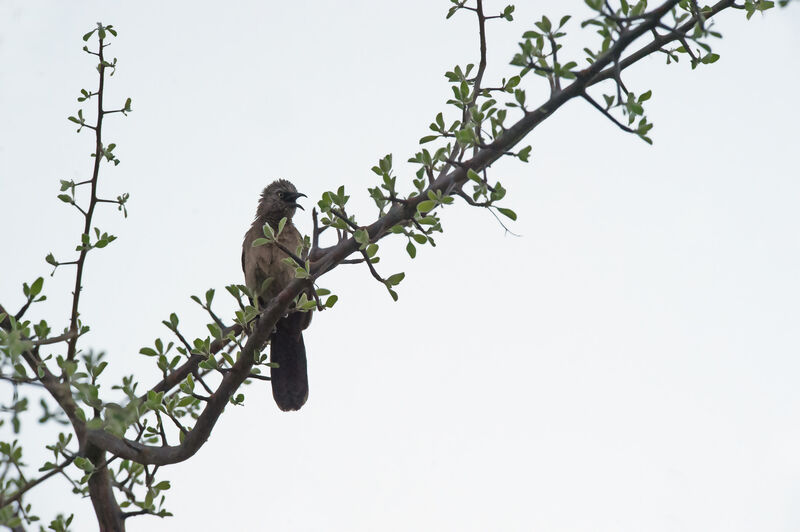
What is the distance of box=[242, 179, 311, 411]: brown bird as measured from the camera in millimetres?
5590

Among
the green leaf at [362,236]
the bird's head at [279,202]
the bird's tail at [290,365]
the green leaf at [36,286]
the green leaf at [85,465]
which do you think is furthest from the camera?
the bird's head at [279,202]

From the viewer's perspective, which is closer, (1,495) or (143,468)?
(1,495)

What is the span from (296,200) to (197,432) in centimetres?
414

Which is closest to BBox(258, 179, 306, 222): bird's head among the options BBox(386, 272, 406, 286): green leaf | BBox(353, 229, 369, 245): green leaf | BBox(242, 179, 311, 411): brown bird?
BBox(242, 179, 311, 411): brown bird

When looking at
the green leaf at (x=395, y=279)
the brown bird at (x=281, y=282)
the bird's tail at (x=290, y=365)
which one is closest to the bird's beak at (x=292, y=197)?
the brown bird at (x=281, y=282)

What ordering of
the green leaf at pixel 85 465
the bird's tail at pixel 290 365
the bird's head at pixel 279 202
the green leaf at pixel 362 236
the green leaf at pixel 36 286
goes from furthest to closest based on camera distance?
the bird's head at pixel 279 202, the bird's tail at pixel 290 365, the green leaf at pixel 85 465, the green leaf at pixel 362 236, the green leaf at pixel 36 286

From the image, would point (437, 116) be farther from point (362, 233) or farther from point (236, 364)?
point (236, 364)

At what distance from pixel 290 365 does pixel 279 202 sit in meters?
1.79

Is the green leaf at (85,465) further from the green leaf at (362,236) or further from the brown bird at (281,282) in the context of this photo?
the brown bird at (281,282)

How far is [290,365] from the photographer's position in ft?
18.6

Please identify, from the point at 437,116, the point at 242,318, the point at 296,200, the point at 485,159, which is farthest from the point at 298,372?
the point at 485,159

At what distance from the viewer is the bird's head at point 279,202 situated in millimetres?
6895

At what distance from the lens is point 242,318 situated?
3.38 meters

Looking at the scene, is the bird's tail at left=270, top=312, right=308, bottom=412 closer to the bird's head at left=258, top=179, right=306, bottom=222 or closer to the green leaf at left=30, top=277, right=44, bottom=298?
the bird's head at left=258, top=179, right=306, bottom=222
